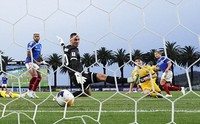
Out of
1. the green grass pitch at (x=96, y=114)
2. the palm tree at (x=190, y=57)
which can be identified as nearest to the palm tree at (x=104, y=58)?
the green grass pitch at (x=96, y=114)

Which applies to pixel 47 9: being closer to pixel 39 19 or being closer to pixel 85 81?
pixel 39 19

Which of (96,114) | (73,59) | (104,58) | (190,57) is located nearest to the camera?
(96,114)

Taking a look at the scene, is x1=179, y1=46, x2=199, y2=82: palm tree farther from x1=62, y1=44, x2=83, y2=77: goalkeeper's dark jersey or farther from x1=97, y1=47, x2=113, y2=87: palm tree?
x1=62, y1=44, x2=83, y2=77: goalkeeper's dark jersey

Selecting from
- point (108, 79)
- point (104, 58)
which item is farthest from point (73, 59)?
point (104, 58)

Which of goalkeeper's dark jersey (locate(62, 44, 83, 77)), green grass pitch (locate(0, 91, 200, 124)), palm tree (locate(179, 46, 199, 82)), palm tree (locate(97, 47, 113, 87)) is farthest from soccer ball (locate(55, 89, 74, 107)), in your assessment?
palm tree (locate(179, 46, 199, 82))

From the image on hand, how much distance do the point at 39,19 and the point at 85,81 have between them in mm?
1994

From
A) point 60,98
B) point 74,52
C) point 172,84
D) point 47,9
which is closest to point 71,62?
point 74,52

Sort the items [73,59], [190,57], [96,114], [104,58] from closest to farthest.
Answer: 1. [96,114]
2. [104,58]
3. [73,59]
4. [190,57]

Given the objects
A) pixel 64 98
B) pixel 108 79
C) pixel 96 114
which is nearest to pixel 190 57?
pixel 108 79

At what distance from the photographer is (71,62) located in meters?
4.75

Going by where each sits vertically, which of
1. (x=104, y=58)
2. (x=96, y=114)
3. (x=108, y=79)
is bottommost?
(x=96, y=114)

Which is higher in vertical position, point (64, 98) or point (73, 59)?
point (73, 59)

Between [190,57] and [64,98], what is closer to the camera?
[64,98]

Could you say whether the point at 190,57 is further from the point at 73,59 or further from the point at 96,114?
the point at 96,114
